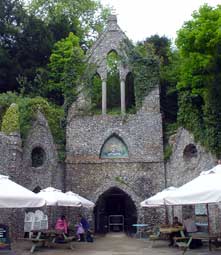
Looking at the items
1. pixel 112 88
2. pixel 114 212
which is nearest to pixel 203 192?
pixel 114 212

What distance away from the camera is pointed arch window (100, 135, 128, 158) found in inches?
987

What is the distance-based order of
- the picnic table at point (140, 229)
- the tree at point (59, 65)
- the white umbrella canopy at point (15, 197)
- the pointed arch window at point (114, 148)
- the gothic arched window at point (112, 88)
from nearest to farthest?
the white umbrella canopy at point (15, 197), the picnic table at point (140, 229), the pointed arch window at point (114, 148), the tree at point (59, 65), the gothic arched window at point (112, 88)

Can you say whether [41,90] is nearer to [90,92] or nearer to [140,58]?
[90,92]

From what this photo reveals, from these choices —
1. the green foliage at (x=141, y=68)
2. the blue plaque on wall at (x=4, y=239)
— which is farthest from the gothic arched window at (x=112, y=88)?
the blue plaque on wall at (x=4, y=239)

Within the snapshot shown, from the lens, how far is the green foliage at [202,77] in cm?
2078

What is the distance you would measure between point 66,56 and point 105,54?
5.14 meters

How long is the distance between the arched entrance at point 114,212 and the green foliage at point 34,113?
450 centimetres

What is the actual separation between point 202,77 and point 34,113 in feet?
31.2

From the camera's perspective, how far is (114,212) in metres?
27.7

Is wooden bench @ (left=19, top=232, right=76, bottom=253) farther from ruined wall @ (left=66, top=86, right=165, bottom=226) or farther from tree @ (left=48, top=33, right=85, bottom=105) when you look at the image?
tree @ (left=48, top=33, right=85, bottom=105)

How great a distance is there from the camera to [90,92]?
26422 millimetres

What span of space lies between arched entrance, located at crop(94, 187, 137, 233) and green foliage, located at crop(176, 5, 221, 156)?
20.8 ft

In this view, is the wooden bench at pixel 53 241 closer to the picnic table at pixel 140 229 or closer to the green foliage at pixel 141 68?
the picnic table at pixel 140 229

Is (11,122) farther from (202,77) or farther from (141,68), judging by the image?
(202,77)
